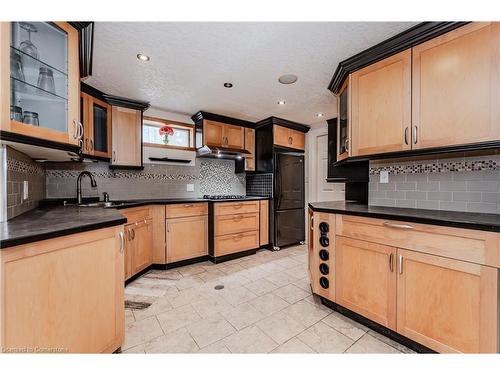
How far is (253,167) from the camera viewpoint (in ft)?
12.7

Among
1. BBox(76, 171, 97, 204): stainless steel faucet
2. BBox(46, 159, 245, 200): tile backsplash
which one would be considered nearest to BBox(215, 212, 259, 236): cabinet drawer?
BBox(46, 159, 245, 200): tile backsplash

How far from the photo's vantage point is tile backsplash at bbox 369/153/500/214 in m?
1.58

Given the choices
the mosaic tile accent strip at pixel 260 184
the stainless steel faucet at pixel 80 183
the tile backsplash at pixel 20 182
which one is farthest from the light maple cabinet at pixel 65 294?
the mosaic tile accent strip at pixel 260 184

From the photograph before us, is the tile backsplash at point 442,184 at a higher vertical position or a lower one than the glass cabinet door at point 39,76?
lower

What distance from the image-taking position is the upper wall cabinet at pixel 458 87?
135cm

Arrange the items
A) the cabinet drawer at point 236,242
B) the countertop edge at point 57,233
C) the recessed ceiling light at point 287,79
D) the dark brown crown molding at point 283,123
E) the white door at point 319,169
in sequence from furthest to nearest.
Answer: the white door at point 319,169, the dark brown crown molding at point 283,123, the cabinet drawer at point 236,242, the recessed ceiling light at point 287,79, the countertop edge at point 57,233

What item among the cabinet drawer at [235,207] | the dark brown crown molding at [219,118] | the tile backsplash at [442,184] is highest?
the dark brown crown molding at [219,118]

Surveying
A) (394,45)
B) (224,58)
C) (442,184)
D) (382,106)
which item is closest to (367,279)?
(442,184)

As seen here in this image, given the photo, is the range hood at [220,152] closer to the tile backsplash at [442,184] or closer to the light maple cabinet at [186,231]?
the light maple cabinet at [186,231]

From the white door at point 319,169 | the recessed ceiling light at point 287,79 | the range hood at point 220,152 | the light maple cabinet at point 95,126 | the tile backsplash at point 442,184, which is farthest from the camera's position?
the white door at point 319,169

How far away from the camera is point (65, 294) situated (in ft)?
3.41

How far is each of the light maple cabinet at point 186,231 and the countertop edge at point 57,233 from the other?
152 cm
